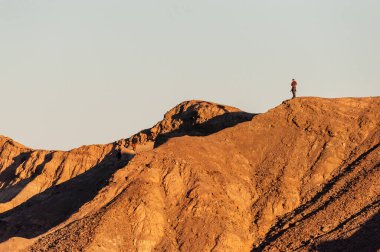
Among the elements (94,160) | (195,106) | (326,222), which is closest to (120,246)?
(326,222)

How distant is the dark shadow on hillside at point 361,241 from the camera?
188ft

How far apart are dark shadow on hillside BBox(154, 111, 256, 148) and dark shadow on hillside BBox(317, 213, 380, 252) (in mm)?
19663

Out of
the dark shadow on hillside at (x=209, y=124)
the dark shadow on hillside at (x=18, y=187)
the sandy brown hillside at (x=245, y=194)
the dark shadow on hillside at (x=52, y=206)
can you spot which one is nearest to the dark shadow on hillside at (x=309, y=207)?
the sandy brown hillside at (x=245, y=194)

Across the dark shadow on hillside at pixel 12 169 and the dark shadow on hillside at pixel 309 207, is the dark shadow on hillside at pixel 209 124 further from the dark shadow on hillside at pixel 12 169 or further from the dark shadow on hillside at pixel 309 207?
the dark shadow on hillside at pixel 12 169

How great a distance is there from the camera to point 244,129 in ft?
239

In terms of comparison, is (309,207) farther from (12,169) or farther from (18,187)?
(12,169)

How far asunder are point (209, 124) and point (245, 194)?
1496 cm

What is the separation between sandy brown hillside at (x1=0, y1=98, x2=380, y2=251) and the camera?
6194cm

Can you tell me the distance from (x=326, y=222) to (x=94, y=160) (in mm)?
39603

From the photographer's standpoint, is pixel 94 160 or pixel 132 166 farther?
pixel 94 160

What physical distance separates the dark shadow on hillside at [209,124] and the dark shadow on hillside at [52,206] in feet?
14.0

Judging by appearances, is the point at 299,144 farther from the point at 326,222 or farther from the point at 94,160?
the point at 94,160

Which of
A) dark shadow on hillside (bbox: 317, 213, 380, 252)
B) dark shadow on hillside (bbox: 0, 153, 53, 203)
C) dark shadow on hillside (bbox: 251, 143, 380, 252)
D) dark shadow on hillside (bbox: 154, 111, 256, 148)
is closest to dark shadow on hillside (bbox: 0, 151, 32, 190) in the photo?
dark shadow on hillside (bbox: 0, 153, 53, 203)

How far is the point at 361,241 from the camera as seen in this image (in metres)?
57.8
